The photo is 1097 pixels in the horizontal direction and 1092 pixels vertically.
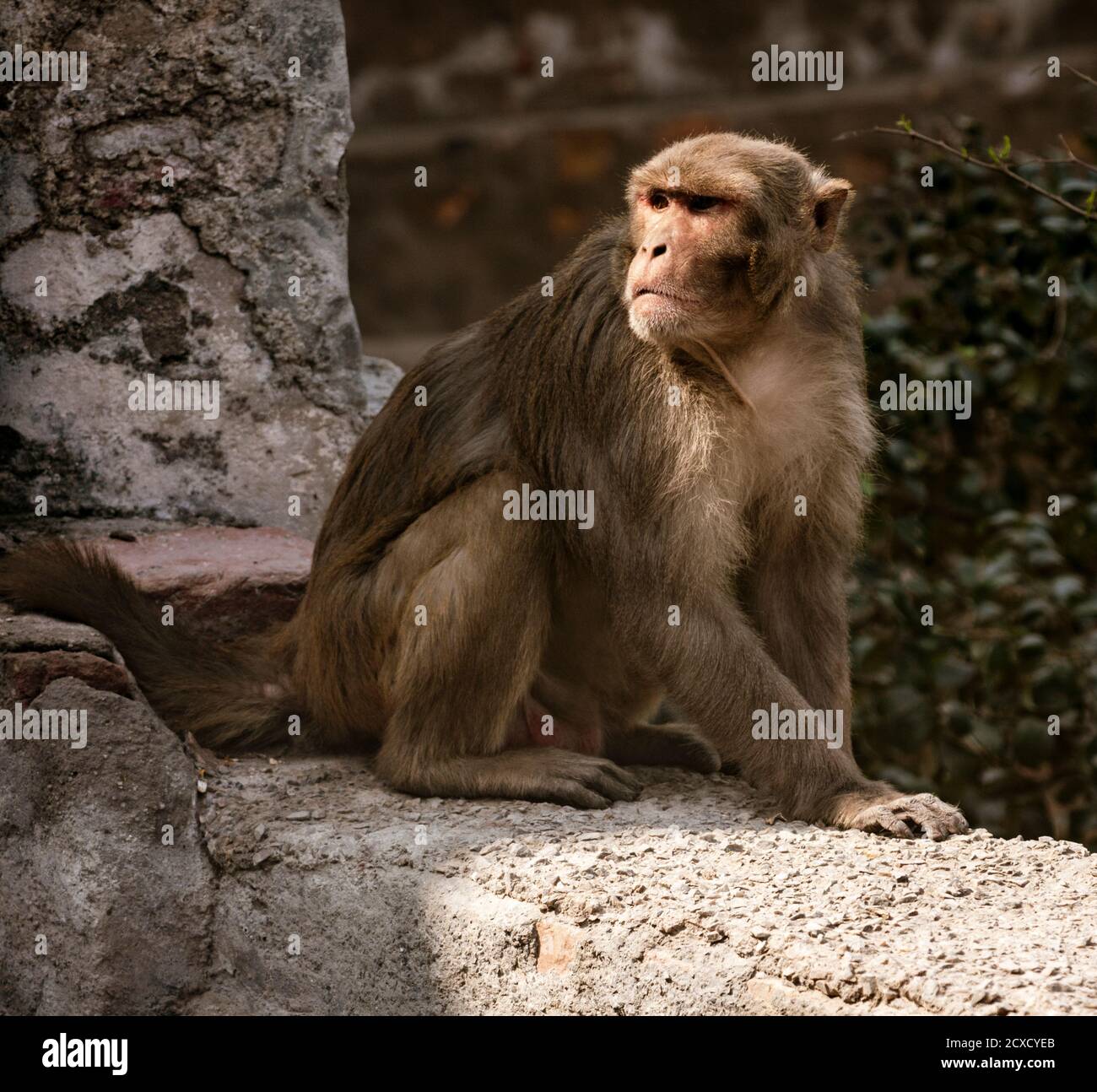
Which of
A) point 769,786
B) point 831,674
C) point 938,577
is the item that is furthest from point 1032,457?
point 769,786

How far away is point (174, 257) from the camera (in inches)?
213

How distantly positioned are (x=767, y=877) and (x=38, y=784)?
189 cm

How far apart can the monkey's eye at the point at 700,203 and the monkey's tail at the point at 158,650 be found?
1.91 meters

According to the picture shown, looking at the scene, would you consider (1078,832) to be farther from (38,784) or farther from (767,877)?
(38,784)

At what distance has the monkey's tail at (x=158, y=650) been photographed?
182 inches

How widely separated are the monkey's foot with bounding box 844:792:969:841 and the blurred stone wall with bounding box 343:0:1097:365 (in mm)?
5599

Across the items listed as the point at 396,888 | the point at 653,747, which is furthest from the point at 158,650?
the point at 653,747

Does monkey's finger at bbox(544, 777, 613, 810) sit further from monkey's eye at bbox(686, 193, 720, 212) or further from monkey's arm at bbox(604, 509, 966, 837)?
monkey's eye at bbox(686, 193, 720, 212)

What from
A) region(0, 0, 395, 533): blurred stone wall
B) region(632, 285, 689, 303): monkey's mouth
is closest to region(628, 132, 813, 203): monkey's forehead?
region(632, 285, 689, 303): monkey's mouth

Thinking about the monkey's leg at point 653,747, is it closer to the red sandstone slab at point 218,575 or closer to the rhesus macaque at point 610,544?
the rhesus macaque at point 610,544

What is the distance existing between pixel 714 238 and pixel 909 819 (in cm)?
165

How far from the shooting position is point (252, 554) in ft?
17.3

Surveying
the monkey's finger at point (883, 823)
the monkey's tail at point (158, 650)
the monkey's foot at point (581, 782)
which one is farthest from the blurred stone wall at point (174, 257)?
the monkey's finger at point (883, 823)

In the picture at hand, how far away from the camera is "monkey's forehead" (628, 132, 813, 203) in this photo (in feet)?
14.1
